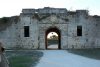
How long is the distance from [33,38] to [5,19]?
14.5ft

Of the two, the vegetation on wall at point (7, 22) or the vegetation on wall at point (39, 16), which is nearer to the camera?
the vegetation on wall at point (39, 16)

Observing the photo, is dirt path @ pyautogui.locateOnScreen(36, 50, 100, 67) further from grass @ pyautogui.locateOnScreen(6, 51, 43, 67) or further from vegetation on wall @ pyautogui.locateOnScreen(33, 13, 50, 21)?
vegetation on wall @ pyautogui.locateOnScreen(33, 13, 50, 21)

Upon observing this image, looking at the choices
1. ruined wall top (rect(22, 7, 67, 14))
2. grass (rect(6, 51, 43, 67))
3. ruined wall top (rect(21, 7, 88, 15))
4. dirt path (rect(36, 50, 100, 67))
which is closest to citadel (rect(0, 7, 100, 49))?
ruined wall top (rect(21, 7, 88, 15))

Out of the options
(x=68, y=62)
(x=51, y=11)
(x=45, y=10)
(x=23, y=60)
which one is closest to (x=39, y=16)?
(x=45, y=10)

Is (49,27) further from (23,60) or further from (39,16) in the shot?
(23,60)

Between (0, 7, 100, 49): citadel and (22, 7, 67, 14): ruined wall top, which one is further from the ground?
(22, 7, 67, 14): ruined wall top

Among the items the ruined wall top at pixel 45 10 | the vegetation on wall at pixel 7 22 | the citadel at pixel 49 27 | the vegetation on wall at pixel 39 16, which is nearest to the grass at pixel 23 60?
the citadel at pixel 49 27

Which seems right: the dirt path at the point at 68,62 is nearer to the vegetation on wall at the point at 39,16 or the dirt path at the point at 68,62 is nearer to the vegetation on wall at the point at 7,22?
the vegetation on wall at the point at 39,16

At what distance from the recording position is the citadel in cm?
3716

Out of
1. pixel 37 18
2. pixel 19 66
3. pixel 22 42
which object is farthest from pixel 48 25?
pixel 19 66

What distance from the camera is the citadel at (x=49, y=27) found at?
3716 centimetres

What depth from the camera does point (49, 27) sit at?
3734 cm

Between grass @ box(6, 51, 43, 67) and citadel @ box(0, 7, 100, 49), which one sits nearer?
grass @ box(6, 51, 43, 67)

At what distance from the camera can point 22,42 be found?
123ft
